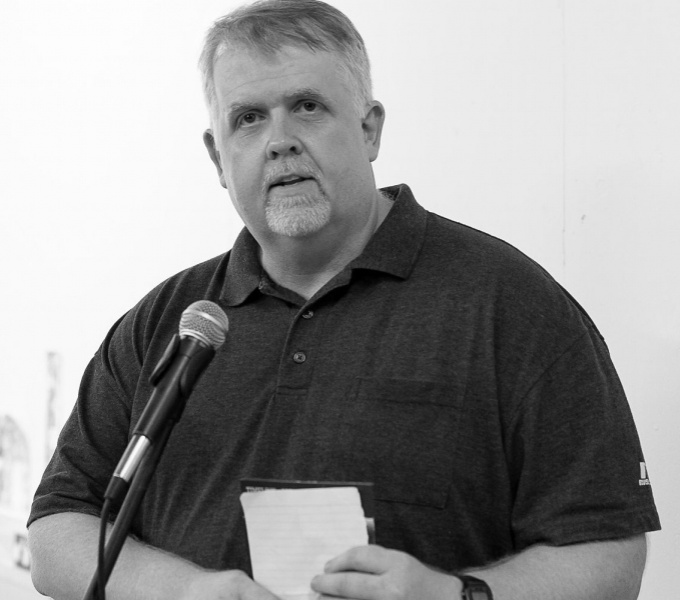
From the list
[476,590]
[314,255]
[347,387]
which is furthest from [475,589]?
[314,255]

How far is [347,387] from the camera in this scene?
155 centimetres

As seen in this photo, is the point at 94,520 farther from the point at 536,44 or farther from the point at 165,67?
the point at 165,67

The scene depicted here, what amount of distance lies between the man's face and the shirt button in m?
0.20

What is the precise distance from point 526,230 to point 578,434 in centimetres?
55

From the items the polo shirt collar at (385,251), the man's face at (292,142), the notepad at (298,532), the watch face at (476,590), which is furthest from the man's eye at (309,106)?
the watch face at (476,590)

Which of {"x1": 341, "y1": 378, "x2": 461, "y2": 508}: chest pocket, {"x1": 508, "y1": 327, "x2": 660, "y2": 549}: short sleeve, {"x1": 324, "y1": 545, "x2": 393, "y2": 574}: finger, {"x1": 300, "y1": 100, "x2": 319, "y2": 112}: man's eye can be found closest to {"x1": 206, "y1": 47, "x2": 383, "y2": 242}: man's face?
{"x1": 300, "y1": 100, "x2": 319, "y2": 112}: man's eye

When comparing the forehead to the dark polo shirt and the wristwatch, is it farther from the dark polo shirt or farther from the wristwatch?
the wristwatch

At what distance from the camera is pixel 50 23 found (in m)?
3.38

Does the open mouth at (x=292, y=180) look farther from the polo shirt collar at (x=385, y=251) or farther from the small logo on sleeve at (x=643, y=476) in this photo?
the small logo on sleeve at (x=643, y=476)

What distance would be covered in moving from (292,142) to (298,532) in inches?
25.5

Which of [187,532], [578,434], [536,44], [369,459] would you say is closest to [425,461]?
[369,459]

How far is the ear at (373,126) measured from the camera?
1.76 metres

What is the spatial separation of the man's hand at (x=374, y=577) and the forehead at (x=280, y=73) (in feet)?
2.52

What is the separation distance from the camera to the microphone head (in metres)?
1.18
